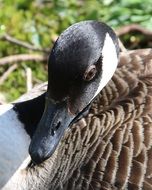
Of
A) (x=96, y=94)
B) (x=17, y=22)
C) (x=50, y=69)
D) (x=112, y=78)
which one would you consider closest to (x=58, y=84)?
(x=50, y=69)

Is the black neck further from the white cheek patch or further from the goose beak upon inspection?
the white cheek patch

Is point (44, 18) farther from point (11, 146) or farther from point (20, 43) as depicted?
point (11, 146)

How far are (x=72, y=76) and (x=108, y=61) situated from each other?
0.30 m

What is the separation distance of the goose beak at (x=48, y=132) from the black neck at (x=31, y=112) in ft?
0.76

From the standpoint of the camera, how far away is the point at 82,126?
360 centimetres

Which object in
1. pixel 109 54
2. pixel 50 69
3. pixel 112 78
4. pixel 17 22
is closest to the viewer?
pixel 50 69

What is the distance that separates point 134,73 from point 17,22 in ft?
6.02

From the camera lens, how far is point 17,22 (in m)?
5.44

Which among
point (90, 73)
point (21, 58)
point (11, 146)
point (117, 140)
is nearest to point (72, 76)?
point (90, 73)

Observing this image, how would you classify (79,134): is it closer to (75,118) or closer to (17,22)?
(75,118)

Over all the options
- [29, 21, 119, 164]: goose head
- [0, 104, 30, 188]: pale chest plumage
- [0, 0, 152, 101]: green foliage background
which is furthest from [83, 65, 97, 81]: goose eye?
[0, 0, 152, 101]: green foliage background

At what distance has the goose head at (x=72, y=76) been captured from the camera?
326 centimetres

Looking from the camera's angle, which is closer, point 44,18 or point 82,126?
point 82,126

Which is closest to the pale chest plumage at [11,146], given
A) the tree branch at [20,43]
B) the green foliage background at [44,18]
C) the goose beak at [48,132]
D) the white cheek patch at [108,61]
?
the goose beak at [48,132]
